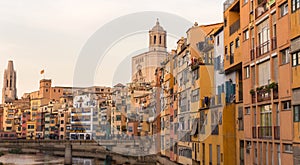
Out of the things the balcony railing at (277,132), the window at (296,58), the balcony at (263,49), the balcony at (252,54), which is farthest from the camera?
the balcony at (252,54)

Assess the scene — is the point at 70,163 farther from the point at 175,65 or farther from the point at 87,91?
the point at 87,91

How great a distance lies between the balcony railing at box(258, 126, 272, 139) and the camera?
23.4 m

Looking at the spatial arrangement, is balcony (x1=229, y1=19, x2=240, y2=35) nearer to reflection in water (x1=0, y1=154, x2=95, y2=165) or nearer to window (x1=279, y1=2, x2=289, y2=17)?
window (x1=279, y1=2, x2=289, y2=17)

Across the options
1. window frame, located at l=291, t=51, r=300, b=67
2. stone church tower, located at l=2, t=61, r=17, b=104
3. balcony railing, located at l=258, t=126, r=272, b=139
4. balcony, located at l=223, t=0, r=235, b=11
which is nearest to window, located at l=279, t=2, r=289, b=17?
window frame, located at l=291, t=51, r=300, b=67

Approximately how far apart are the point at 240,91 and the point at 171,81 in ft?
67.3

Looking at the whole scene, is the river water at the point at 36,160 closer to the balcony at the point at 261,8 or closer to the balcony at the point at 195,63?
the balcony at the point at 195,63

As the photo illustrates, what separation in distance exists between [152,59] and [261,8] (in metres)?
53.6

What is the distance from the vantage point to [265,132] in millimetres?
23938

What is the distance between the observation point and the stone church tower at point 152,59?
75.1m

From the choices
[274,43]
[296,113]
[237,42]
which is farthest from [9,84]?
[296,113]

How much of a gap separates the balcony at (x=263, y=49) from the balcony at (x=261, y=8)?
176cm

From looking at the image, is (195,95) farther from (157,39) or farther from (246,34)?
(157,39)

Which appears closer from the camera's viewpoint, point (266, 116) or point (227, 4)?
point (266, 116)

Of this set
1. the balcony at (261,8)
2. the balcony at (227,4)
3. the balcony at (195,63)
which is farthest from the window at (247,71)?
the balcony at (195,63)
